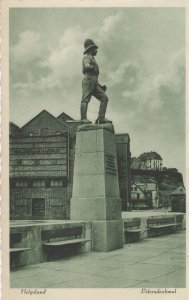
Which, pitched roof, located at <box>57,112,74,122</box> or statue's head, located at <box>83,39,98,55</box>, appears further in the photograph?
pitched roof, located at <box>57,112,74,122</box>

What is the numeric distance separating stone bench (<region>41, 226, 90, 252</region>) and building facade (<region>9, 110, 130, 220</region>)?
80.9 feet

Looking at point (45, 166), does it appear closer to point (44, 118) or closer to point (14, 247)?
point (44, 118)

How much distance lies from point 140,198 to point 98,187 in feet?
136

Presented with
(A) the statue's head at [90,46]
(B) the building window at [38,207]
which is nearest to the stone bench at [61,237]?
(A) the statue's head at [90,46]

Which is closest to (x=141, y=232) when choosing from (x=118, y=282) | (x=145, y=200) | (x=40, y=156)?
(x=118, y=282)

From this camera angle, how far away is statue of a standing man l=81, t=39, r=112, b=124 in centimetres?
924

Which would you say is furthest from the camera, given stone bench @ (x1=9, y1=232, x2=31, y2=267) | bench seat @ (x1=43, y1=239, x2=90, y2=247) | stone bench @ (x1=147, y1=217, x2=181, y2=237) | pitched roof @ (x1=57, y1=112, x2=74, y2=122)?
pitched roof @ (x1=57, y1=112, x2=74, y2=122)

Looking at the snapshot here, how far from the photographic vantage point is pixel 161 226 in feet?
40.7

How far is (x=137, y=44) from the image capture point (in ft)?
29.0

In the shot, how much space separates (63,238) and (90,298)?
2.22 m

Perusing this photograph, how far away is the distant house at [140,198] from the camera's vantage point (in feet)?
153

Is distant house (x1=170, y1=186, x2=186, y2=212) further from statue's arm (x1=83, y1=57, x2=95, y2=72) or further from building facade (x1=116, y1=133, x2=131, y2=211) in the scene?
building facade (x1=116, y1=133, x2=131, y2=211)

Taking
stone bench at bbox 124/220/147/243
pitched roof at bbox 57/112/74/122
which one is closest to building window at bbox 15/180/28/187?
pitched roof at bbox 57/112/74/122

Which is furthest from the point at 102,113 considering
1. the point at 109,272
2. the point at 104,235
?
the point at 109,272
